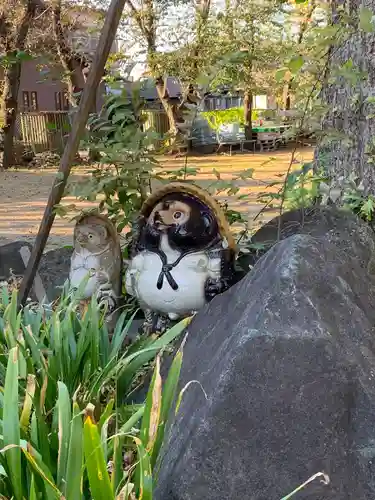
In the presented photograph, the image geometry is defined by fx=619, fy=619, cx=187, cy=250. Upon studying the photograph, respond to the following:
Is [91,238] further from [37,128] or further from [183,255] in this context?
[37,128]

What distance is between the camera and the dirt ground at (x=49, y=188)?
5.98 metres

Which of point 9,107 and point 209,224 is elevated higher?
point 9,107

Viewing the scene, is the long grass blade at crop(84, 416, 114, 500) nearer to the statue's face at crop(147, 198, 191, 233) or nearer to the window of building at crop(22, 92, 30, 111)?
the statue's face at crop(147, 198, 191, 233)

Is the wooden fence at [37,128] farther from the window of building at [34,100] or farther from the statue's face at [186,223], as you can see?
the statue's face at [186,223]

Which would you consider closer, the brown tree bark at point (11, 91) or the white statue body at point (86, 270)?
the white statue body at point (86, 270)

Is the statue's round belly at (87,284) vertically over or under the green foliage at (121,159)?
under

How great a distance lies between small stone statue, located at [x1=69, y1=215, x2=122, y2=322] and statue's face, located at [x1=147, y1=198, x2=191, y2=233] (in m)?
0.38

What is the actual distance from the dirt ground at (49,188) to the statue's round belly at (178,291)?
2.74ft

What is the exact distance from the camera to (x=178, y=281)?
263cm

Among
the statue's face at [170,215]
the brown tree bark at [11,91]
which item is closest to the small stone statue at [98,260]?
the statue's face at [170,215]

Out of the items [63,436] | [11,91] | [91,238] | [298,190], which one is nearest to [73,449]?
[63,436]

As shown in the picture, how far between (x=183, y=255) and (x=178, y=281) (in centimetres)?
11

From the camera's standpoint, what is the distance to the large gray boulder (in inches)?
57.1

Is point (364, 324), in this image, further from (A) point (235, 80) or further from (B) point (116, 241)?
(A) point (235, 80)
